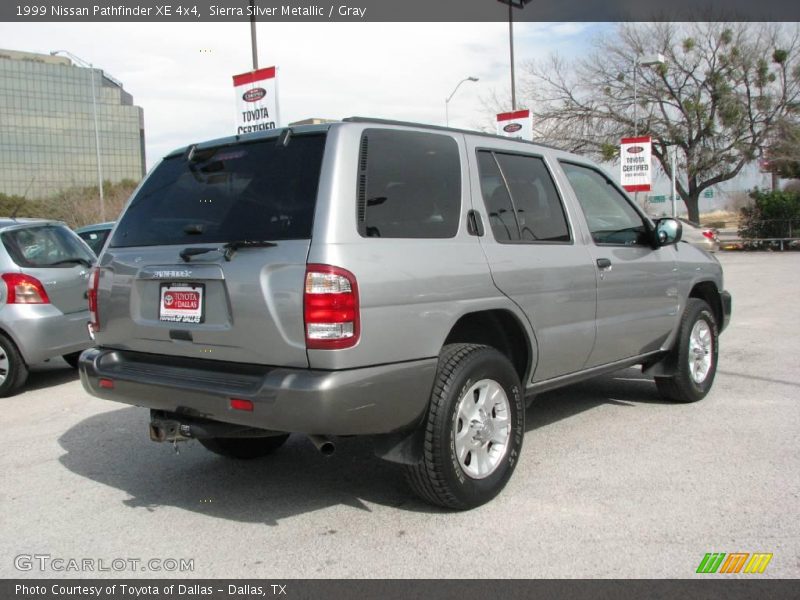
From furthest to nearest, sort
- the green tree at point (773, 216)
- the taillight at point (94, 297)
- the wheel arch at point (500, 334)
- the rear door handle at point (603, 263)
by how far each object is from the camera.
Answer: the green tree at point (773, 216) < the rear door handle at point (603, 263) < the taillight at point (94, 297) < the wheel arch at point (500, 334)

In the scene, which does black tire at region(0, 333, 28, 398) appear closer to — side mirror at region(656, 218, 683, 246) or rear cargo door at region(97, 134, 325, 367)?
rear cargo door at region(97, 134, 325, 367)

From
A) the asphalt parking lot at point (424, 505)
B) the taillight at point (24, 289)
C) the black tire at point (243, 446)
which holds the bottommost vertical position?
the asphalt parking lot at point (424, 505)

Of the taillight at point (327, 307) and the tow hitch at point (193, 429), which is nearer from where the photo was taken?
the taillight at point (327, 307)

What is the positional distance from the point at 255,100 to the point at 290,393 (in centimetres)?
948

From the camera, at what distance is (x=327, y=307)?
11.0 feet

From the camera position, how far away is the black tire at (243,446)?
489 cm

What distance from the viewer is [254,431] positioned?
148 inches

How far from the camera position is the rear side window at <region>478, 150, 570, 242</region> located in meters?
4.37

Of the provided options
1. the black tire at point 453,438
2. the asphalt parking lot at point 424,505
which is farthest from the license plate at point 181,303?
the black tire at point 453,438

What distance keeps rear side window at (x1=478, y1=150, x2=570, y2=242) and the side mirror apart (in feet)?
3.49

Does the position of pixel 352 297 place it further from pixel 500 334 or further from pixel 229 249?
pixel 500 334

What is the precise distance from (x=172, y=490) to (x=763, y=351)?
6.75 meters

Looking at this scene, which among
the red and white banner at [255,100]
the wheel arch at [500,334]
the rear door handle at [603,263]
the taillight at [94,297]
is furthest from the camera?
the red and white banner at [255,100]

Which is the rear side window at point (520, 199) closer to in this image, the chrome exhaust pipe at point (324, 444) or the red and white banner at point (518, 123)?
the chrome exhaust pipe at point (324, 444)
